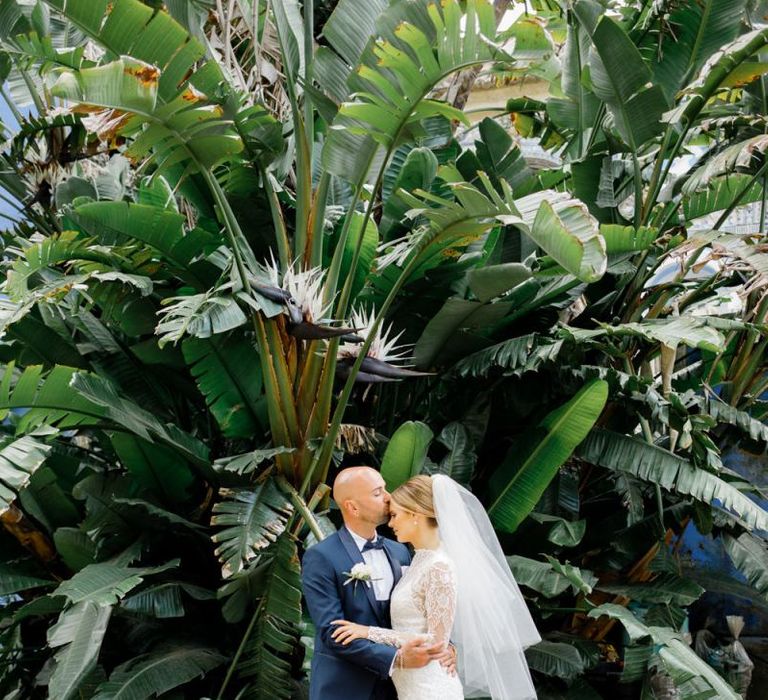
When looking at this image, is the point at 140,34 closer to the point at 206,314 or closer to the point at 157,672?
the point at 206,314

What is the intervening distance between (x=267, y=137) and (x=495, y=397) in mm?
2227

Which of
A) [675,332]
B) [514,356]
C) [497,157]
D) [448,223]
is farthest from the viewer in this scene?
[497,157]

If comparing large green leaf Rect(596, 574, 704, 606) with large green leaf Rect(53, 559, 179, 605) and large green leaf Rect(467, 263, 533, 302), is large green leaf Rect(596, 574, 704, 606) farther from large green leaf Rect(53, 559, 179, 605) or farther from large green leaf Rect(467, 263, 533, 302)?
large green leaf Rect(53, 559, 179, 605)

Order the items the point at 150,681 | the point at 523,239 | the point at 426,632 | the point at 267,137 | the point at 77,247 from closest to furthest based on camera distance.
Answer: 1. the point at 426,632
2. the point at 150,681
3. the point at 77,247
4. the point at 267,137
5. the point at 523,239

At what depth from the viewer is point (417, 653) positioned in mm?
3230

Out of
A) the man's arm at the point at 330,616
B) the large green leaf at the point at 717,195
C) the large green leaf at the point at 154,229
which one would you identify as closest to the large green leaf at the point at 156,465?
the large green leaf at the point at 154,229

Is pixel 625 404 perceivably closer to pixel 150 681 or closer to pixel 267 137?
pixel 267 137

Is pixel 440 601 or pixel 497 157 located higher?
pixel 497 157

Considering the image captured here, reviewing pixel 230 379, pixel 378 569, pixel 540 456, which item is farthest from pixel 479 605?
pixel 230 379

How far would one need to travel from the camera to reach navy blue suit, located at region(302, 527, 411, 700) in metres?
3.37

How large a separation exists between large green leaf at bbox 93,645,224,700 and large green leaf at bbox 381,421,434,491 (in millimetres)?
1323

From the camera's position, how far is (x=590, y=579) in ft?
16.6

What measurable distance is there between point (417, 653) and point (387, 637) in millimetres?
129

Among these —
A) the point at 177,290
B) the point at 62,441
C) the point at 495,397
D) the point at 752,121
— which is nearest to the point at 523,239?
the point at 495,397
